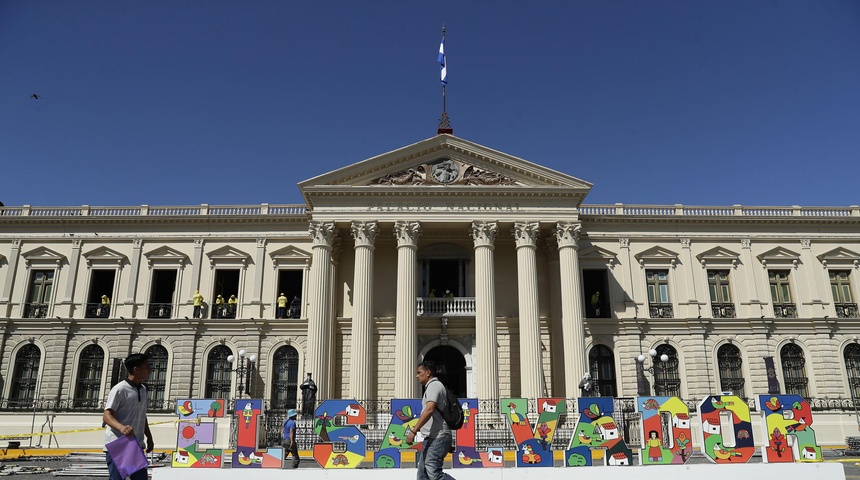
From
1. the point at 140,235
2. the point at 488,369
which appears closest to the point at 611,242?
the point at 488,369

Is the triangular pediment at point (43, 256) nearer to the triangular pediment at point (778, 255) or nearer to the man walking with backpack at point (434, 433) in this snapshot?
the man walking with backpack at point (434, 433)

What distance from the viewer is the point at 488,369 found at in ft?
81.6

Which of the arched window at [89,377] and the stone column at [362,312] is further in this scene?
the arched window at [89,377]

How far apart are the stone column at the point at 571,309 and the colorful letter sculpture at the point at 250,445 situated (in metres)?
15.0

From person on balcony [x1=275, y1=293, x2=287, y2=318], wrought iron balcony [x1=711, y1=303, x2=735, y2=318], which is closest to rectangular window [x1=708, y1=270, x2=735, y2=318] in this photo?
wrought iron balcony [x1=711, y1=303, x2=735, y2=318]

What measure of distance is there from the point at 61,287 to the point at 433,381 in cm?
2796

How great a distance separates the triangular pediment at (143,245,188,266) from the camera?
29812mm

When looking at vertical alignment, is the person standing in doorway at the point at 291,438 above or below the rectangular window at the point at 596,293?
below

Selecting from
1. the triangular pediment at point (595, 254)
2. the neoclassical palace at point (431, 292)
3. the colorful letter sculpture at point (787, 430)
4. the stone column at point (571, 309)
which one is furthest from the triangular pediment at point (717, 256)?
the colorful letter sculpture at point (787, 430)

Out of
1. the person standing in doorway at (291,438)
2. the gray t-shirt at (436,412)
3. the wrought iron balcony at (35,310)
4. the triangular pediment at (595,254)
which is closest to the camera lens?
the gray t-shirt at (436,412)

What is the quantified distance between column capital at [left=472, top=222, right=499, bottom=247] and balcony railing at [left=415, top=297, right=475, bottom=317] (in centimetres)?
302

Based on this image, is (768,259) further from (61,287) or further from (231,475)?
(61,287)

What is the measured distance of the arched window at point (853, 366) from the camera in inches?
1104

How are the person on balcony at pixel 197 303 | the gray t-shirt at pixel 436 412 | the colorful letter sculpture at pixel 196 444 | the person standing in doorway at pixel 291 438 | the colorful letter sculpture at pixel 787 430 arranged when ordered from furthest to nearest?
1. the person on balcony at pixel 197 303
2. the person standing in doorway at pixel 291 438
3. the colorful letter sculpture at pixel 196 444
4. the colorful letter sculpture at pixel 787 430
5. the gray t-shirt at pixel 436 412
